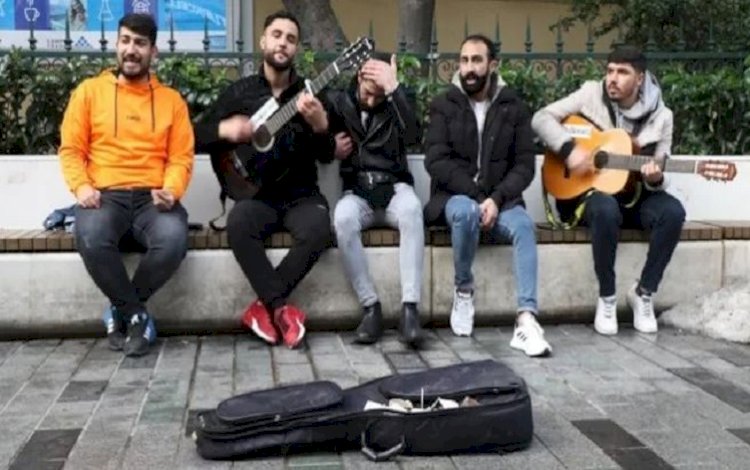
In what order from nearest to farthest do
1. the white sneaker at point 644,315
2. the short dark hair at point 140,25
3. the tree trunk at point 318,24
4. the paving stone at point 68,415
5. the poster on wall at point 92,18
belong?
the paving stone at point 68,415 → the short dark hair at point 140,25 → the white sneaker at point 644,315 → the tree trunk at point 318,24 → the poster on wall at point 92,18

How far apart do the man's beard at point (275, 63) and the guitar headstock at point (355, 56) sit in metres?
0.30

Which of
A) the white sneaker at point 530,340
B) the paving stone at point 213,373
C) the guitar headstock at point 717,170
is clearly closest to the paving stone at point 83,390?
the paving stone at point 213,373

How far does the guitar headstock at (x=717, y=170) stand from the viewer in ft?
20.8

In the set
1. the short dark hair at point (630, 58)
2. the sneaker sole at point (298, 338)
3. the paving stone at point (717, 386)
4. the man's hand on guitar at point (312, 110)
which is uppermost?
the short dark hair at point (630, 58)

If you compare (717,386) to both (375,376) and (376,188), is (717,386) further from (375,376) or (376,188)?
(376,188)

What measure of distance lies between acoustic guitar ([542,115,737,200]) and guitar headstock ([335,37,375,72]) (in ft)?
4.21

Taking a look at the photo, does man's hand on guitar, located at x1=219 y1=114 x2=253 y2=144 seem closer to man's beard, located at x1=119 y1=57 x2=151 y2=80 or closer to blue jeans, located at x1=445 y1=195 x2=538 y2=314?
man's beard, located at x1=119 y1=57 x2=151 y2=80

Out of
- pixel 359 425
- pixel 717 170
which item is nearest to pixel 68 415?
A: pixel 359 425

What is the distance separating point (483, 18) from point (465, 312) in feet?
24.8

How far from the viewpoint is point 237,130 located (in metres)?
5.94

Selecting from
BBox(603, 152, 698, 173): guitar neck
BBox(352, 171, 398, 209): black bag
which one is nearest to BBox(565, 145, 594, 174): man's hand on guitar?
BBox(603, 152, 698, 173): guitar neck

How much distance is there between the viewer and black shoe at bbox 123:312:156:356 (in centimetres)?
564

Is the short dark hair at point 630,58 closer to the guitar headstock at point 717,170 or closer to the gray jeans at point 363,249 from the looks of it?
the guitar headstock at point 717,170

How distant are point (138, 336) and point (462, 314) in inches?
69.8
